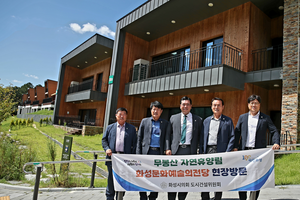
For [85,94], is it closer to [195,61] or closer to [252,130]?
[195,61]

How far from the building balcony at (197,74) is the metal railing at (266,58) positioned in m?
0.90

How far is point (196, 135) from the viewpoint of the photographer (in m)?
3.95

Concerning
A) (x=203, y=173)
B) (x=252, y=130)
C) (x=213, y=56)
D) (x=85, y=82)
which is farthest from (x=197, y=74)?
(x=85, y=82)

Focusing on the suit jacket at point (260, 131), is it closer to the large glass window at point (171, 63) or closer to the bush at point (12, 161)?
the bush at point (12, 161)

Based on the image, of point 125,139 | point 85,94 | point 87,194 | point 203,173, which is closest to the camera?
point 203,173

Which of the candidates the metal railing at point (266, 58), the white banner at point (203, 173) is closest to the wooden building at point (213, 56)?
the metal railing at point (266, 58)

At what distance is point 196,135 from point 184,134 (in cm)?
22

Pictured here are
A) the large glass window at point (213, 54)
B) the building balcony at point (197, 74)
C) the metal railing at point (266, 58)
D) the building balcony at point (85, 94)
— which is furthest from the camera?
the building balcony at point (85, 94)

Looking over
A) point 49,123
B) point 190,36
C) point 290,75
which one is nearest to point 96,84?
point 49,123

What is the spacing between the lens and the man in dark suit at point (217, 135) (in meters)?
3.78

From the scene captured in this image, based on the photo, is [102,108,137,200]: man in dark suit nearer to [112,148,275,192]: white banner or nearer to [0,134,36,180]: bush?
[112,148,275,192]: white banner

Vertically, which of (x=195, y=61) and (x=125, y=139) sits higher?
(x=195, y=61)

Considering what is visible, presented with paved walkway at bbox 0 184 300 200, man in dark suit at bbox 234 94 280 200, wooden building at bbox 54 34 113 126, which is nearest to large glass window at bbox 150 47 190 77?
wooden building at bbox 54 34 113 126

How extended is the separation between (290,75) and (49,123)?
80.7ft
